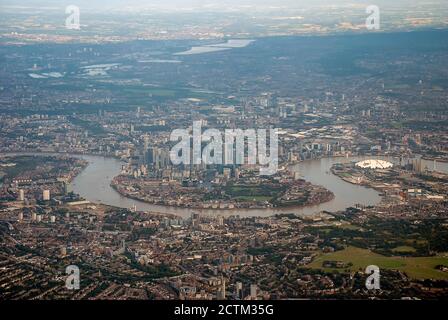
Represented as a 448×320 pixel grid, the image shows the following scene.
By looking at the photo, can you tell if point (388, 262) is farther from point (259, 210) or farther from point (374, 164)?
point (374, 164)

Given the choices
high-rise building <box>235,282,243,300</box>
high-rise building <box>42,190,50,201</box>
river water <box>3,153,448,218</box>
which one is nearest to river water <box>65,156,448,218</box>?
river water <box>3,153,448,218</box>

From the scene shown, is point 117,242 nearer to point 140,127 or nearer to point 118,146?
point 118,146

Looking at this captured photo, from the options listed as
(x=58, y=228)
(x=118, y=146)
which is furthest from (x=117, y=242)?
(x=118, y=146)

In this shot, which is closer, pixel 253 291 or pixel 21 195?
pixel 253 291

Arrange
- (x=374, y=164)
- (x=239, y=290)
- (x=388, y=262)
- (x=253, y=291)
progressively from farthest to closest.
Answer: (x=374, y=164), (x=388, y=262), (x=239, y=290), (x=253, y=291)

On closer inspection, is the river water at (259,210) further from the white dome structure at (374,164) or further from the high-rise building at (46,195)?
the high-rise building at (46,195)

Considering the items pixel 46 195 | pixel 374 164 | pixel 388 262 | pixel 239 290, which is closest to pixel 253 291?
pixel 239 290

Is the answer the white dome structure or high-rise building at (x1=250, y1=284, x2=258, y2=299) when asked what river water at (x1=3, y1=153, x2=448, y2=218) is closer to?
the white dome structure
